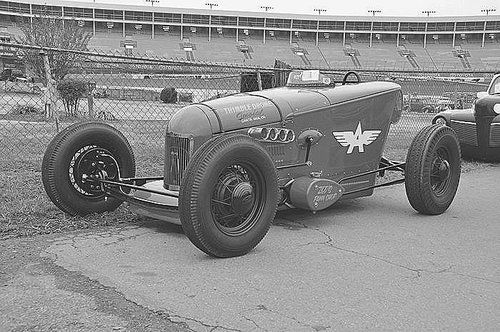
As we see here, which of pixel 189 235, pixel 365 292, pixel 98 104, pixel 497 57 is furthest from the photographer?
pixel 497 57

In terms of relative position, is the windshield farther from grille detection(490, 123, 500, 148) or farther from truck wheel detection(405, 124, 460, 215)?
truck wheel detection(405, 124, 460, 215)

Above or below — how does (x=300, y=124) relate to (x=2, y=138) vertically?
above

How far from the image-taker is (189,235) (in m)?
3.88

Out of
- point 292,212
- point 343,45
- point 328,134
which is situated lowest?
point 292,212

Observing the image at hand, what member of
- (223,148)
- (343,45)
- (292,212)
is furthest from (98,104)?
(343,45)

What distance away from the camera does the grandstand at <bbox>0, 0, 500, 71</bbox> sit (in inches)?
2606

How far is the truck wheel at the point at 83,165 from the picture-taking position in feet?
16.0

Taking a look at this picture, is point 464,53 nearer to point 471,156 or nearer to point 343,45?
point 343,45

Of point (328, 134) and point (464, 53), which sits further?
point (464, 53)

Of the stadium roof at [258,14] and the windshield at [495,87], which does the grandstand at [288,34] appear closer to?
the stadium roof at [258,14]

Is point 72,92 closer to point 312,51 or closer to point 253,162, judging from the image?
point 253,162

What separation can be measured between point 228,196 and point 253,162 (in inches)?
12.7

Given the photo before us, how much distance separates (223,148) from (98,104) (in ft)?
48.2

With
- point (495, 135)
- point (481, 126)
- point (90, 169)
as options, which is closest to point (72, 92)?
point (481, 126)
